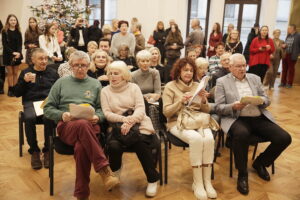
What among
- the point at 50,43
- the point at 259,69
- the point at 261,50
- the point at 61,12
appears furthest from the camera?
the point at 61,12

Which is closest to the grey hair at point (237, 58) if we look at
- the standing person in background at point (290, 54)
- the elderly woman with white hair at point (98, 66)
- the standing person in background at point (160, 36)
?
the elderly woman with white hair at point (98, 66)

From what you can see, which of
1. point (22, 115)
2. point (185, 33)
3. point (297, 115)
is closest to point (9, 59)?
point (22, 115)

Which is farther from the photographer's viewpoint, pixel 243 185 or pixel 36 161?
pixel 36 161

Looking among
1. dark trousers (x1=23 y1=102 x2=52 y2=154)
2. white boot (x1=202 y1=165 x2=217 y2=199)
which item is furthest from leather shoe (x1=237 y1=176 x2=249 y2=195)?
dark trousers (x1=23 y1=102 x2=52 y2=154)

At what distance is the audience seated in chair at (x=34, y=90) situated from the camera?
3.45 metres

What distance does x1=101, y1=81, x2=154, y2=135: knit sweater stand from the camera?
9.82ft

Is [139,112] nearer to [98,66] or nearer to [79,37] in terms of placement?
[98,66]

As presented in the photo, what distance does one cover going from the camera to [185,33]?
11.7 meters

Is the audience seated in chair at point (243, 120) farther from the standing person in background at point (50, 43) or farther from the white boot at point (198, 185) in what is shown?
the standing person in background at point (50, 43)

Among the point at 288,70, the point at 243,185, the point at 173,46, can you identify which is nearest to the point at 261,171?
the point at 243,185

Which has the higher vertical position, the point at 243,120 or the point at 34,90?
A: the point at 34,90

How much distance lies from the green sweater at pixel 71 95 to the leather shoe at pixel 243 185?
147cm

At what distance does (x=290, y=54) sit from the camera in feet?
28.0

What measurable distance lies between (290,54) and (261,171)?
6077 mm
